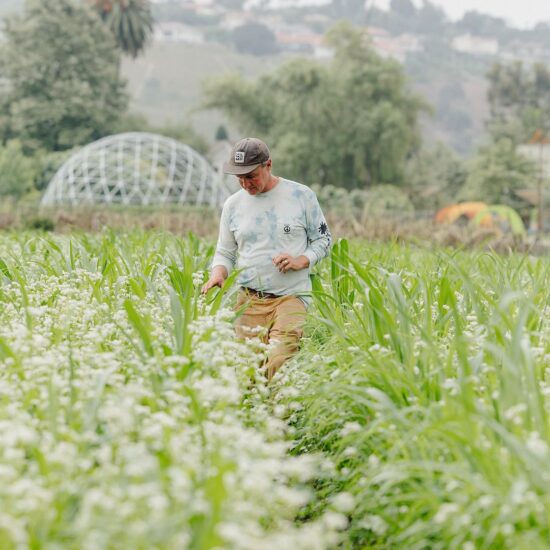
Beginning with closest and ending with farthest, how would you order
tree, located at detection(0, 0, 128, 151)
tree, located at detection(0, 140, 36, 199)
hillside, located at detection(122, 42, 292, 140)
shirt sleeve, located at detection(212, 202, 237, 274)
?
1. shirt sleeve, located at detection(212, 202, 237, 274)
2. tree, located at detection(0, 140, 36, 199)
3. tree, located at detection(0, 0, 128, 151)
4. hillside, located at detection(122, 42, 292, 140)

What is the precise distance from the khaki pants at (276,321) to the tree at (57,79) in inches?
1740

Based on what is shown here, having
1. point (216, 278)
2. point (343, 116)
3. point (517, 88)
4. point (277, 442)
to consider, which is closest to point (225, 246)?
point (216, 278)

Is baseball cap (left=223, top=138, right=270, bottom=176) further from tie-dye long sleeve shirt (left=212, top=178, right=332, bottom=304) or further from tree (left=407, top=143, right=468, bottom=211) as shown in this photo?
tree (left=407, top=143, right=468, bottom=211)

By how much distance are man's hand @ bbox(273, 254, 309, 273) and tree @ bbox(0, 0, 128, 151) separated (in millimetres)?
44458

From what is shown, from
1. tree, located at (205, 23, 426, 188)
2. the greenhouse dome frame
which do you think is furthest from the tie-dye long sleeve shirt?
tree, located at (205, 23, 426, 188)

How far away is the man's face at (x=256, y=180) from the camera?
16.8 feet

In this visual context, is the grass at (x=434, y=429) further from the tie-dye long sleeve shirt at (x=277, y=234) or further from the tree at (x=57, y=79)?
the tree at (x=57, y=79)

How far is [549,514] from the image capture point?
2531mm

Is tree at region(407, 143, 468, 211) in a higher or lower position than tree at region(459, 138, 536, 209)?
lower

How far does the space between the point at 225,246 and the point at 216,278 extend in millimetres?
290

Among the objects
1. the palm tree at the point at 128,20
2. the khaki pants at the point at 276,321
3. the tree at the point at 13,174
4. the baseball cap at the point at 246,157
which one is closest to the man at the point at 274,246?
the khaki pants at the point at 276,321

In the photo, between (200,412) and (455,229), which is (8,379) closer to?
(200,412)

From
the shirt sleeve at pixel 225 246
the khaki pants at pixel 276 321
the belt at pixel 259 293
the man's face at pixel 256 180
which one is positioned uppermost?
the man's face at pixel 256 180

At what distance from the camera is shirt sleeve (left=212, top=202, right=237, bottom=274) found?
549cm
